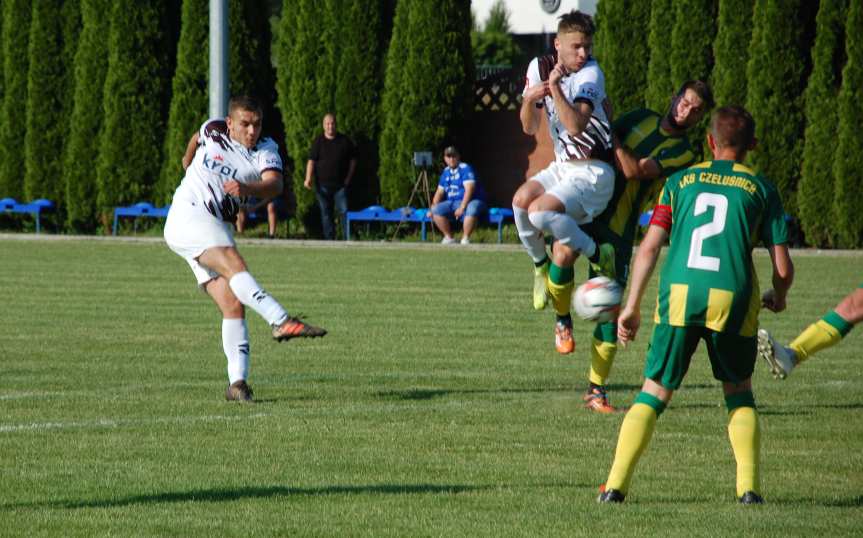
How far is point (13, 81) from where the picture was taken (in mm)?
33688

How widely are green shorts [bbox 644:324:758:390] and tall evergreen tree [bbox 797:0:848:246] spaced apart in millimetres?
20747

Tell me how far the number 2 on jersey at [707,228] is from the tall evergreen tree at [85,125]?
88.3ft

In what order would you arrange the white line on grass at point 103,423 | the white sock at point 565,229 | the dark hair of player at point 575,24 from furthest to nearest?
the white sock at point 565,229 → the dark hair of player at point 575,24 → the white line on grass at point 103,423

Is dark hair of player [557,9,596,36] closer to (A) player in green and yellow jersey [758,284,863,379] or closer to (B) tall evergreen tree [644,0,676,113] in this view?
(A) player in green and yellow jersey [758,284,863,379]

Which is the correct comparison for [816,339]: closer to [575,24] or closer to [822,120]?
[575,24]

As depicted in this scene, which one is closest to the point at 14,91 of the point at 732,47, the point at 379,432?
the point at 732,47

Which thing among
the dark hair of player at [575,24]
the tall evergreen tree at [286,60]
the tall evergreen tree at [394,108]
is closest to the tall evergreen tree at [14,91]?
the tall evergreen tree at [286,60]

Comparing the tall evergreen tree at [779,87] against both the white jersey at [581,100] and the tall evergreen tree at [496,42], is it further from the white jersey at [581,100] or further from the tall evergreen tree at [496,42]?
the tall evergreen tree at [496,42]

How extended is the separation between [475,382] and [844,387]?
8.73ft

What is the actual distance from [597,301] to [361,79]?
21.9m

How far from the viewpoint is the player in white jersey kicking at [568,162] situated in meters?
9.98

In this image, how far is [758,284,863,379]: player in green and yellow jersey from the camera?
8297mm

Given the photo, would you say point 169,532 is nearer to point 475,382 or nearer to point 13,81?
point 475,382

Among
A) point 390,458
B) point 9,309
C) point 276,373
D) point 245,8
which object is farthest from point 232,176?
point 245,8
